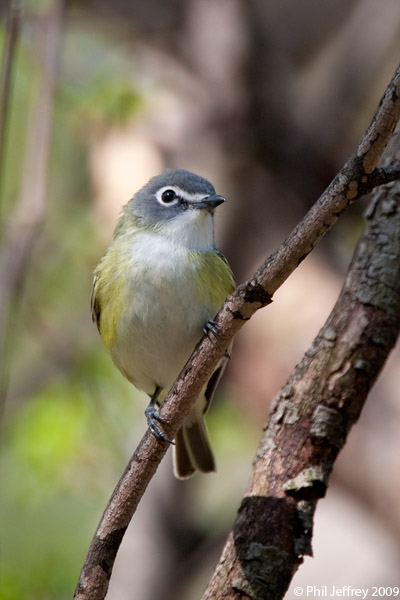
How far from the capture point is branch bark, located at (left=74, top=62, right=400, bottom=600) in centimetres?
236

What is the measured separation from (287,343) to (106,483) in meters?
1.89

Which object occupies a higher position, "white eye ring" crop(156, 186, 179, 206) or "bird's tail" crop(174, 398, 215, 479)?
"white eye ring" crop(156, 186, 179, 206)

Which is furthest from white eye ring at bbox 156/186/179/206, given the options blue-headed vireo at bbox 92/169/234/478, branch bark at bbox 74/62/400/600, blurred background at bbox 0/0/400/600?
blurred background at bbox 0/0/400/600

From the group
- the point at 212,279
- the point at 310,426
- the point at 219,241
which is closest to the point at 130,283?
the point at 212,279

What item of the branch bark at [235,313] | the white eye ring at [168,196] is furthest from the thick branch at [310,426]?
the white eye ring at [168,196]

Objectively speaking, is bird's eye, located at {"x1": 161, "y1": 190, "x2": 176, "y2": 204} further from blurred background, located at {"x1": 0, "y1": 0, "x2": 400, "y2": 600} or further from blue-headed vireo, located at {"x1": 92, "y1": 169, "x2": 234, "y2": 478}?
blurred background, located at {"x1": 0, "y1": 0, "x2": 400, "y2": 600}

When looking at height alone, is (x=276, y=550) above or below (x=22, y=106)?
below

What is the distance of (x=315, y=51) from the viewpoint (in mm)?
7766

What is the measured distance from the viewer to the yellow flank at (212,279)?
3805 millimetres

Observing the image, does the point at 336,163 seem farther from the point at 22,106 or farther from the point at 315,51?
the point at 22,106

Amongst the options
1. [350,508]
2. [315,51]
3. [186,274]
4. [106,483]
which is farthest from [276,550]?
[315,51]

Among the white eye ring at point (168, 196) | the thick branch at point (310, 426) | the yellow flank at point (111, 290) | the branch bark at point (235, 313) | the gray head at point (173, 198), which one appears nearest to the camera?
the branch bark at point (235, 313)

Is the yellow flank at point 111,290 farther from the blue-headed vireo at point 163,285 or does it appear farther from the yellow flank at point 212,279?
the yellow flank at point 212,279

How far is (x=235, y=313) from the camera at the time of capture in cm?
264
